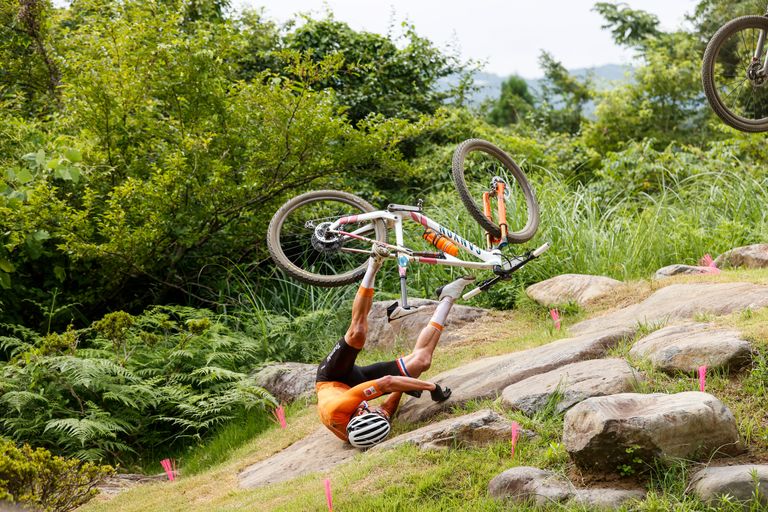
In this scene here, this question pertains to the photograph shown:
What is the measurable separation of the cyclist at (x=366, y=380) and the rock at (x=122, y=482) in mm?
2023

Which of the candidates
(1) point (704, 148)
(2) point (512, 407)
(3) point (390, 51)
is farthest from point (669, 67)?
(2) point (512, 407)

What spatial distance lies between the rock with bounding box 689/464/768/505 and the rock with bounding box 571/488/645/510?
0.97ft

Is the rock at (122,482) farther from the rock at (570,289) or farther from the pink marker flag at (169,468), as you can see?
the rock at (570,289)

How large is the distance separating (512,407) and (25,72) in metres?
8.69

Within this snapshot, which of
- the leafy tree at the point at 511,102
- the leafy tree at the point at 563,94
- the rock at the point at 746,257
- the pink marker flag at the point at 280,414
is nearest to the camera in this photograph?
the pink marker flag at the point at 280,414

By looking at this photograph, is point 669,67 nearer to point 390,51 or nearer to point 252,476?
Answer: point 390,51

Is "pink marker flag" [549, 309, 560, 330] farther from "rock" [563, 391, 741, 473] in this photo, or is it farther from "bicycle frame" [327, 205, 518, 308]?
"rock" [563, 391, 741, 473]

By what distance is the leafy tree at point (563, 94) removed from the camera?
22.8 metres

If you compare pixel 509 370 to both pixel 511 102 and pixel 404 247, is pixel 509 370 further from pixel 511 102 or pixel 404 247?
pixel 511 102

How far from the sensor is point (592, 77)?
2370 centimetres

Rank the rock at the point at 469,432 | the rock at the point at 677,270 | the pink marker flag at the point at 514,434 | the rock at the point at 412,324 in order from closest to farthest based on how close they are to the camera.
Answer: the pink marker flag at the point at 514,434 → the rock at the point at 469,432 → the rock at the point at 677,270 → the rock at the point at 412,324

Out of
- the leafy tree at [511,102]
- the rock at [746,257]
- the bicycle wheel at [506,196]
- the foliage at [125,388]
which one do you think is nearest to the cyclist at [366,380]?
the bicycle wheel at [506,196]

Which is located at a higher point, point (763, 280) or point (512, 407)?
point (763, 280)

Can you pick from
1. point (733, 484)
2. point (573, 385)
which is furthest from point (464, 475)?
point (733, 484)
